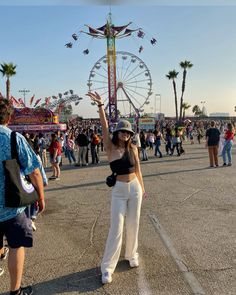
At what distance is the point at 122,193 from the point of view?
10.8 feet

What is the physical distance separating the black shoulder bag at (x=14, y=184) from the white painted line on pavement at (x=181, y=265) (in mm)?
1782

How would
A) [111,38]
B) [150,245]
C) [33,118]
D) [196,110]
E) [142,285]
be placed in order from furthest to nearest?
[196,110] < [111,38] < [33,118] < [150,245] < [142,285]

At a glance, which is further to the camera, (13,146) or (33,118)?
(33,118)

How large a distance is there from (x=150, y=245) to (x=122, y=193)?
3.91 feet

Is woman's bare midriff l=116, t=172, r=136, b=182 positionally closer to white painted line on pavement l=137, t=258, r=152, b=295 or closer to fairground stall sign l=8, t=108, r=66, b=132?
white painted line on pavement l=137, t=258, r=152, b=295

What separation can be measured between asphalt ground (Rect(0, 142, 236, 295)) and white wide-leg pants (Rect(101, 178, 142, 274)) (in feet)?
0.70

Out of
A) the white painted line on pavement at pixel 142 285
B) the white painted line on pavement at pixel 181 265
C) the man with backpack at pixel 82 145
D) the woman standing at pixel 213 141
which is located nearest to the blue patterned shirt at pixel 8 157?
the white painted line on pavement at pixel 142 285

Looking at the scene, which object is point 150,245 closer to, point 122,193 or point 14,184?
point 122,193

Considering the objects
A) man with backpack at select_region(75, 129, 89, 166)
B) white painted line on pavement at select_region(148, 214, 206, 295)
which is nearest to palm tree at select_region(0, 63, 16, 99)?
man with backpack at select_region(75, 129, 89, 166)

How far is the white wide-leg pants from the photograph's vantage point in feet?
10.7

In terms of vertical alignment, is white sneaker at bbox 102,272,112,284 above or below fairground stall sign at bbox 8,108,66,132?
below

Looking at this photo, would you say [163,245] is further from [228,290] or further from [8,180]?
[8,180]

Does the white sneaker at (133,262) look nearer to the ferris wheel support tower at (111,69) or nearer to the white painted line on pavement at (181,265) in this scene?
the white painted line on pavement at (181,265)

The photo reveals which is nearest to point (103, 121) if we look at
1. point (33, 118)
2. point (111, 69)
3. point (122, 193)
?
point (122, 193)
